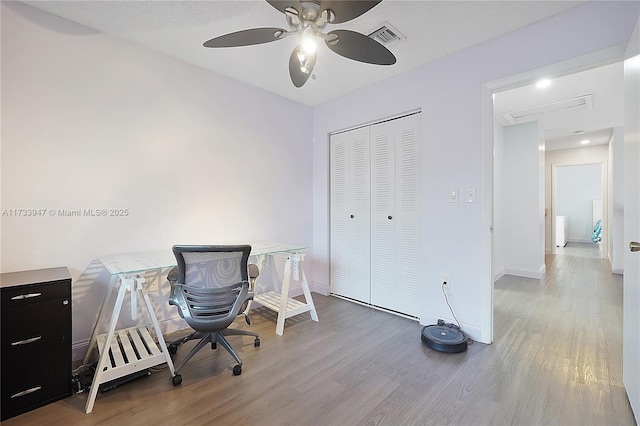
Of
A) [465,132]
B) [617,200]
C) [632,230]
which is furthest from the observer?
[617,200]

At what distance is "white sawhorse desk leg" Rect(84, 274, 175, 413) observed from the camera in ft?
5.65

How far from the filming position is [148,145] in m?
2.48

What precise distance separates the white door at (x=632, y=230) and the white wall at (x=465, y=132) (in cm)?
47

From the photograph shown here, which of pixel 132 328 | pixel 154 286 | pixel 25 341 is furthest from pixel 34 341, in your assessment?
pixel 154 286

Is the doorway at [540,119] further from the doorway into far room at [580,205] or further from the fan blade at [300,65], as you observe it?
the doorway into far room at [580,205]

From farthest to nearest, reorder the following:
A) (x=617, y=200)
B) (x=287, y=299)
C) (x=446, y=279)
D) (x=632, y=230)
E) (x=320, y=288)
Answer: (x=617, y=200), (x=320, y=288), (x=287, y=299), (x=446, y=279), (x=632, y=230)

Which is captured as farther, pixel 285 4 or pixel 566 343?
pixel 566 343

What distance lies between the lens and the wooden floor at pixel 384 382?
1.57 metres

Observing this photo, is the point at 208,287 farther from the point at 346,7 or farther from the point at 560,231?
the point at 560,231

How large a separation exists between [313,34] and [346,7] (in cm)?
25

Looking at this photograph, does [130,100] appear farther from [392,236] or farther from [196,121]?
[392,236]

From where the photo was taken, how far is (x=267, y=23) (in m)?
2.11

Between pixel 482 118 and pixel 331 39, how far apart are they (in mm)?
1473

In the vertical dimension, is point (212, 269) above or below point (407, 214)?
below
